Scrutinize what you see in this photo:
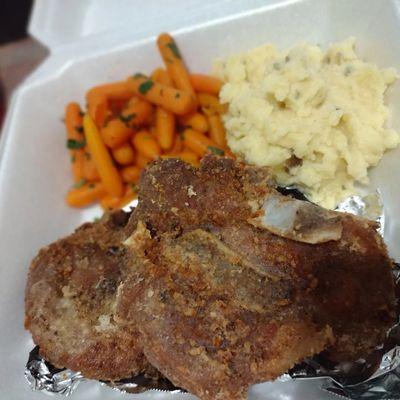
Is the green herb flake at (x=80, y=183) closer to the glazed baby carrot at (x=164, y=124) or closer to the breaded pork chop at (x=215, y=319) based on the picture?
the glazed baby carrot at (x=164, y=124)

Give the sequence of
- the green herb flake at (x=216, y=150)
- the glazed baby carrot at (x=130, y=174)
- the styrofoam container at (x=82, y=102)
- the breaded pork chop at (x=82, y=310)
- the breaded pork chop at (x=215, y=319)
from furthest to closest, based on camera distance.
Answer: the glazed baby carrot at (x=130, y=174) → the green herb flake at (x=216, y=150) → the styrofoam container at (x=82, y=102) → the breaded pork chop at (x=82, y=310) → the breaded pork chop at (x=215, y=319)

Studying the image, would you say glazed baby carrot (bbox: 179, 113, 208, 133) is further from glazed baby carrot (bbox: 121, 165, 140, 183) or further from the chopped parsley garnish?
glazed baby carrot (bbox: 121, 165, 140, 183)

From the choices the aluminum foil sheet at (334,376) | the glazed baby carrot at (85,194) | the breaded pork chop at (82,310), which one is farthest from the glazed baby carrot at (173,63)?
the aluminum foil sheet at (334,376)

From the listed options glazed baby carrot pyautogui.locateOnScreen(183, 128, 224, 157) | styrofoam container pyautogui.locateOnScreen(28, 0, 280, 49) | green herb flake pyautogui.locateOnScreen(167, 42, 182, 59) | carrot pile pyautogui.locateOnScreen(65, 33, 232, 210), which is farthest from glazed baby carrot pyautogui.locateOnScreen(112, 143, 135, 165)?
styrofoam container pyautogui.locateOnScreen(28, 0, 280, 49)

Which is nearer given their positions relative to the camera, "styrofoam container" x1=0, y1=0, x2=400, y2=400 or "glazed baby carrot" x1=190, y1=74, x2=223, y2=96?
"styrofoam container" x1=0, y1=0, x2=400, y2=400

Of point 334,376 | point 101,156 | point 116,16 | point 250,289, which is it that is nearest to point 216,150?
point 101,156
